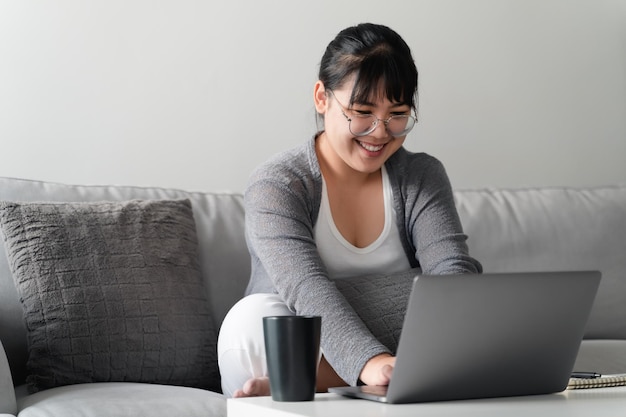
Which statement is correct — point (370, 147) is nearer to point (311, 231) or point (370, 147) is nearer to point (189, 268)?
point (311, 231)

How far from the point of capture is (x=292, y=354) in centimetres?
111

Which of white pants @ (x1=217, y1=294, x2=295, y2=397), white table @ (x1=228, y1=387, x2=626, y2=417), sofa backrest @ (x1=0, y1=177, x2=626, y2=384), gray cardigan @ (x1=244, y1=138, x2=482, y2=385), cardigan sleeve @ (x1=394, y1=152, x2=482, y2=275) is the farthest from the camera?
sofa backrest @ (x1=0, y1=177, x2=626, y2=384)

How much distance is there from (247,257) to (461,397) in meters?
1.11

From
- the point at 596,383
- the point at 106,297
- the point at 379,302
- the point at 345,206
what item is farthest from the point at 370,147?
the point at 596,383

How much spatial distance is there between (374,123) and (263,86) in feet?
2.96

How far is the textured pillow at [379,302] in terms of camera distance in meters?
1.79

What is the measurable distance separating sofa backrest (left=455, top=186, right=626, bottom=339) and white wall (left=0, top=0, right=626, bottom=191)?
44cm

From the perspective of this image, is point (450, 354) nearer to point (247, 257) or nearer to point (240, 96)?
point (247, 257)

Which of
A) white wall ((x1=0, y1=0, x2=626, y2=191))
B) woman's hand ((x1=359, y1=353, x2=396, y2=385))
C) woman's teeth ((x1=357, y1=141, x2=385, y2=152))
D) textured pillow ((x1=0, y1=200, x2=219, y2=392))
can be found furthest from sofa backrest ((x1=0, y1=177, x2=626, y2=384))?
woman's hand ((x1=359, y1=353, x2=396, y2=385))

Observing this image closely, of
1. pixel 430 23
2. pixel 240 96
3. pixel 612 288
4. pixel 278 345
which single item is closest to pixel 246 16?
pixel 240 96

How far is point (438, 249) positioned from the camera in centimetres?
191

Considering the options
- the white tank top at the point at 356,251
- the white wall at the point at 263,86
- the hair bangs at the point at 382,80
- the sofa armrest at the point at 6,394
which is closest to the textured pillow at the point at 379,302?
the white tank top at the point at 356,251

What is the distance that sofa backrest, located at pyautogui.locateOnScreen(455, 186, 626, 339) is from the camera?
7.90 feet

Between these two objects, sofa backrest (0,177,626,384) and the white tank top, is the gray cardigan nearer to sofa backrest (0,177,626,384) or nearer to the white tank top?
the white tank top
